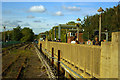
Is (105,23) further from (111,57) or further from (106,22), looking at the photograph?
(111,57)

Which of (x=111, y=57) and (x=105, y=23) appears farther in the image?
(x=105, y=23)

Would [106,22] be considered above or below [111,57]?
above

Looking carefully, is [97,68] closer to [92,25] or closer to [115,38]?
[115,38]

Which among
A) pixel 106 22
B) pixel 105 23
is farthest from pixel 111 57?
pixel 105 23

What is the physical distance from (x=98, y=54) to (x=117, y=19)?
70.5 ft

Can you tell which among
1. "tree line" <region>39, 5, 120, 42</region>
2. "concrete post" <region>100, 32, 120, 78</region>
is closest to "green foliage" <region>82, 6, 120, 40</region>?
"tree line" <region>39, 5, 120, 42</region>

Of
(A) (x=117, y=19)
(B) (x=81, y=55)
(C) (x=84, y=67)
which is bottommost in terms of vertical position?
(C) (x=84, y=67)

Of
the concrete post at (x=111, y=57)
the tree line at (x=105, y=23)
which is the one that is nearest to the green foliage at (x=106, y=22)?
the tree line at (x=105, y=23)

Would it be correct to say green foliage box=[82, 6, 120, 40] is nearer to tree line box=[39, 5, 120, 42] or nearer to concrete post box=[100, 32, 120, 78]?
tree line box=[39, 5, 120, 42]

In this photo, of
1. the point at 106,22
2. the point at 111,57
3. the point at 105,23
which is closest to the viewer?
the point at 111,57

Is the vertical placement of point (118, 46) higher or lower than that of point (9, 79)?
higher

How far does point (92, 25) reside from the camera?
38.2 m

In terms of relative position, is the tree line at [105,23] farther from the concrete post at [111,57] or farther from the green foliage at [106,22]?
the concrete post at [111,57]

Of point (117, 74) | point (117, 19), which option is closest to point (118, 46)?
point (117, 74)
